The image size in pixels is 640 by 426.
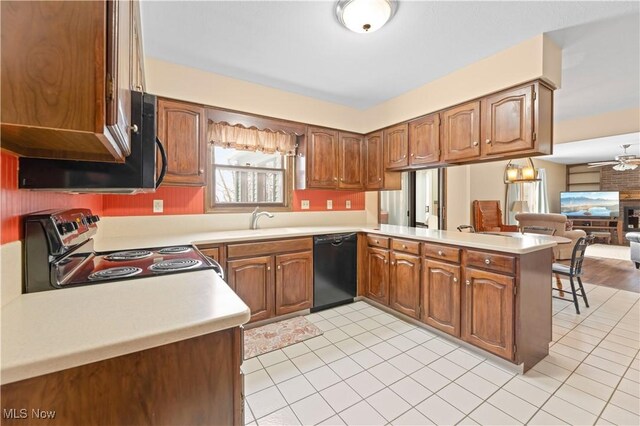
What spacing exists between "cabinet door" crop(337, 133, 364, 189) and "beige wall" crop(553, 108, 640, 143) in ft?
10.6

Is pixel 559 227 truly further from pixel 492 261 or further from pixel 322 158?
pixel 322 158

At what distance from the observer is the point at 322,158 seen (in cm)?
345

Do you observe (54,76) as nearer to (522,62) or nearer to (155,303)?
(155,303)

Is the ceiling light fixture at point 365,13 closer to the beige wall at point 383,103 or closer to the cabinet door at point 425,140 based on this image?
the beige wall at point 383,103

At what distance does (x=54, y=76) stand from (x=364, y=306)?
10.3 ft

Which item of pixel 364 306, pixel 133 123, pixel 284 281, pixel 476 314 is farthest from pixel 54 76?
pixel 364 306

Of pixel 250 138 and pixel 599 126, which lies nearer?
pixel 250 138

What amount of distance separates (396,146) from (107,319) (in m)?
3.24

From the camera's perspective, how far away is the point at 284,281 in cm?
278

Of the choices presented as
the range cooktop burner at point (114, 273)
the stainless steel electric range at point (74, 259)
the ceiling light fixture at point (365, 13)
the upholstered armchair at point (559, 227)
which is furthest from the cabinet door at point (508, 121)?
the upholstered armchair at point (559, 227)

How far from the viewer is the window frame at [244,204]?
9.64ft

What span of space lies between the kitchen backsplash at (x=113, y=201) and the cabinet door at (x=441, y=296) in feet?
5.49

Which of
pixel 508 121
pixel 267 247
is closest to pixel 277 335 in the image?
pixel 267 247

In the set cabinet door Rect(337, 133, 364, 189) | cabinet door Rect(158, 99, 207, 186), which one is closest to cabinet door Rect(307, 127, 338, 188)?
cabinet door Rect(337, 133, 364, 189)
